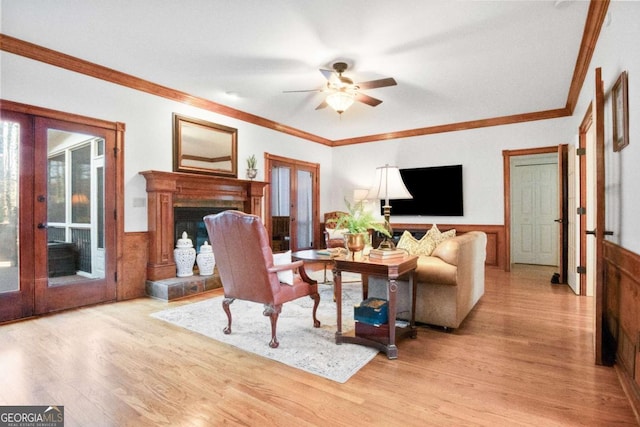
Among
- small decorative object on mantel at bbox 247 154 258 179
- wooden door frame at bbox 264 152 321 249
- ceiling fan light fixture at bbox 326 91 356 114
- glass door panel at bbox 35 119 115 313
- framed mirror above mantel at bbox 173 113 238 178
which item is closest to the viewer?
glass door panel at bbox 35 119 115 313

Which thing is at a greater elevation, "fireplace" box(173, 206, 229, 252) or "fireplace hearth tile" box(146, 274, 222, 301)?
"fireplace" box(173, 206, 229, 252)

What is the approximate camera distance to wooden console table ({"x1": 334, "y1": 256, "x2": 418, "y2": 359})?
7.96 feet

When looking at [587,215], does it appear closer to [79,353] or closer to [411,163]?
[411,163]

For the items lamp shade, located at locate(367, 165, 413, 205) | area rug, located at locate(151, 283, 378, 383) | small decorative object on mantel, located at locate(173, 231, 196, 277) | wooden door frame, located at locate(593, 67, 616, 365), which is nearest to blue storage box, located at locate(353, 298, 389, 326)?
area rug, located at locate(151, 283, 378, 383)

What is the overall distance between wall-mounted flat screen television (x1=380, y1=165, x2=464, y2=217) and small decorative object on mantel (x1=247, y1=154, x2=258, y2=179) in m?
3.00

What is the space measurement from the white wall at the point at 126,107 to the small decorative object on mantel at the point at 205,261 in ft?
2.68

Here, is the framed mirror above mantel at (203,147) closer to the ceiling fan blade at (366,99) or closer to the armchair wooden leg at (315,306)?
the ceiling fan blade at (366,99)

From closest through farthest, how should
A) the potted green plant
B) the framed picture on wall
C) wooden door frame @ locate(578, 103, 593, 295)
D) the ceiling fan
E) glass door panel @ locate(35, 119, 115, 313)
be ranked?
the framed picture on wall
the potted green plant
glass door panel @ locate(35, 119, 115, 313)
the ceiling fan
wooden door frame @ locate(578, 103, 593, 295)

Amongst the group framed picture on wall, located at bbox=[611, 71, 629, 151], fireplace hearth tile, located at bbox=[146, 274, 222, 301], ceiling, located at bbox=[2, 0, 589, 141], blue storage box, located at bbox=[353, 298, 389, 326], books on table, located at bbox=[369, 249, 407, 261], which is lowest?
fireplace hearth tile, located at bbox=[146, 274, 222, 301]

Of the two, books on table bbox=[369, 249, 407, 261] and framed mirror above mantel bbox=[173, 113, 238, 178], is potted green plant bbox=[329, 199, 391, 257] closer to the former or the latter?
books on table bbox=[369, 249, 407, 261]

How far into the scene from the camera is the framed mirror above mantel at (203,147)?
187 inches

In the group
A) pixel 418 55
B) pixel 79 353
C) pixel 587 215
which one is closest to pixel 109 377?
pixel 79 353

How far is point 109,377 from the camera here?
7.04ft

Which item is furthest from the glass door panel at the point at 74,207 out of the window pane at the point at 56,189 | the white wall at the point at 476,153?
the white wall at the point at 476,153
